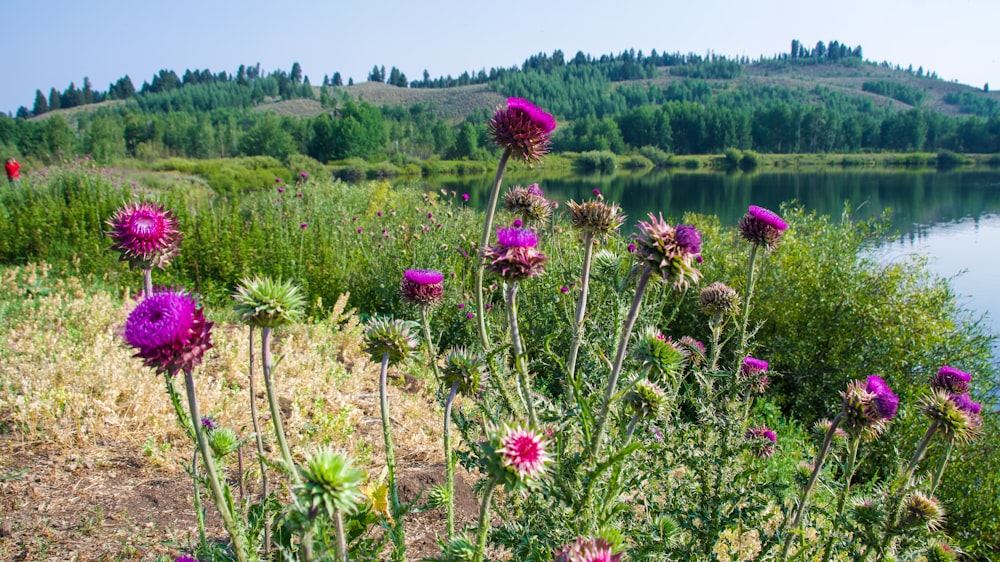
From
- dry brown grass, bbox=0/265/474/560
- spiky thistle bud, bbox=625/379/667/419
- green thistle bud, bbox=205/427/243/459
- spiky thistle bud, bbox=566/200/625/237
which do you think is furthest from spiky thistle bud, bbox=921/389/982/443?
green thistle bud, bbox=205/427/243/459

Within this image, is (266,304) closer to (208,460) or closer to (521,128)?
(208,460)

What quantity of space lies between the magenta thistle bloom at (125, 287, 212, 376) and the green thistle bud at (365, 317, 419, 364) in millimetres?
629

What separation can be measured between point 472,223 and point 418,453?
5484 mm

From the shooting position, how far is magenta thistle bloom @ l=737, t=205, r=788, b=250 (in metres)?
2.99

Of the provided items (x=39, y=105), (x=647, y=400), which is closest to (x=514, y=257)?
(x=647, y=400)

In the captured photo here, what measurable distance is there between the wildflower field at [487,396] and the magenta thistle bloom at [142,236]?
0.04 ft

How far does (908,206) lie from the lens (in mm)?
27234

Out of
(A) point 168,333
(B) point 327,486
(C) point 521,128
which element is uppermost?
(C) point 521,128

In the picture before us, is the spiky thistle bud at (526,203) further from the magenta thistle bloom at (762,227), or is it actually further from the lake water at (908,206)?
the lake water at (908,206)

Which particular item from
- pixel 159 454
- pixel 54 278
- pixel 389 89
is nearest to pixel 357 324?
pixel 159 454

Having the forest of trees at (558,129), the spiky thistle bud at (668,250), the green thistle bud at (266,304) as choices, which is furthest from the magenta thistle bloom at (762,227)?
the forest of trees at (558,129)

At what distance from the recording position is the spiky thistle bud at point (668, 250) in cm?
164

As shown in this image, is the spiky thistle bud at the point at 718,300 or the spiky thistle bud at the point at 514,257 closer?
the spiky thistle bud at the point at 514,257

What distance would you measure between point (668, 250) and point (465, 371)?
0.71 metres
